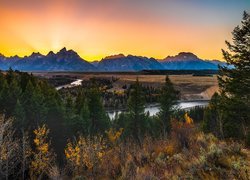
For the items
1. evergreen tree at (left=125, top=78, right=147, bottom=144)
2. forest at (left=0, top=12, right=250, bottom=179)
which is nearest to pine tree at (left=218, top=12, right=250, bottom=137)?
forest at (left=0, top=12, right=250, bottom=179)

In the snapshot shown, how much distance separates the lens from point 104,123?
231 feet

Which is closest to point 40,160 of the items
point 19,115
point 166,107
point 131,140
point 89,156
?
point 19,115

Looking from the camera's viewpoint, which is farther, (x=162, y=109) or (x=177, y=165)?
(x=162, y=109)

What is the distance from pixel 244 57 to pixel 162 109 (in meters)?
37.7

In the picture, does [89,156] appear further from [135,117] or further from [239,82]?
[135,117]

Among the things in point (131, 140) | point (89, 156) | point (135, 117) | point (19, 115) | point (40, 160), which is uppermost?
point (89, 156)

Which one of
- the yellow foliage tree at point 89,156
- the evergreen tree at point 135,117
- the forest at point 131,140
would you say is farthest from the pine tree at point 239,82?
the evergreen tree at point 135,117

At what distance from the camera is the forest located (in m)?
9.61

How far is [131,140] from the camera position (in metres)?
23.2

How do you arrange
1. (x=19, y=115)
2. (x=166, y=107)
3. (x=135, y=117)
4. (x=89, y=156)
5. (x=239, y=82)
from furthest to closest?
(x=166, y=107), (x=135, y=117), (x=19, y=115), (x=239, y=82), (x=89, y=156)

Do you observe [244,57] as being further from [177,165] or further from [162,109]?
[162,109]

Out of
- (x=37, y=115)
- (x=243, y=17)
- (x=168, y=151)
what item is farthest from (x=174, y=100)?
(x=168, y=151)

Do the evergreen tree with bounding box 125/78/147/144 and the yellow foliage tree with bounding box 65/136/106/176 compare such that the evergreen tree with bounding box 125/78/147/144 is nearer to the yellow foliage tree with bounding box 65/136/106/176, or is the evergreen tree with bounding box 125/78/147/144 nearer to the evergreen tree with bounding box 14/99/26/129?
the evergreen tree with bounding box 14/99/26/129

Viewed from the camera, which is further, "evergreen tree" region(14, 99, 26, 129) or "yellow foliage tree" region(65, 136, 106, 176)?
"evergreen tree" region(14, 99, 26, 129)
